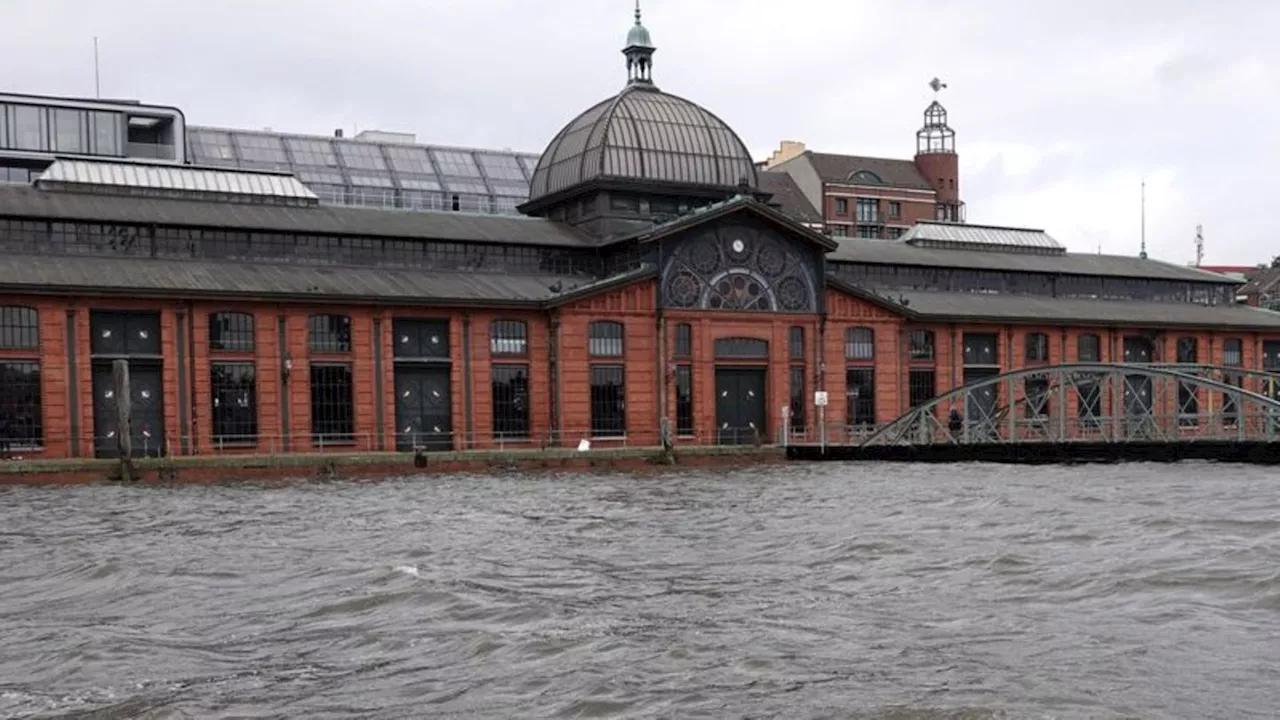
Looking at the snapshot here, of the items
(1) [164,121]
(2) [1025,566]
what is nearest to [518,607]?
(2) [1025,566]

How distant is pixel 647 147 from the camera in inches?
2589

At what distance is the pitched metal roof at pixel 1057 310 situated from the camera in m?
65.8

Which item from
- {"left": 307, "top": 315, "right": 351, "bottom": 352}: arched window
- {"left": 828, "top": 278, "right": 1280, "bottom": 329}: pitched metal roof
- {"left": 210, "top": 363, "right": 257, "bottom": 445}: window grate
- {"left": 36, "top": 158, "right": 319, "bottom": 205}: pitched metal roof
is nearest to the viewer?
{"left": 210, "top": 363, "right": 257, "bottom": 445}: window grate

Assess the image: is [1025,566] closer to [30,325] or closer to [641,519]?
[641,519]

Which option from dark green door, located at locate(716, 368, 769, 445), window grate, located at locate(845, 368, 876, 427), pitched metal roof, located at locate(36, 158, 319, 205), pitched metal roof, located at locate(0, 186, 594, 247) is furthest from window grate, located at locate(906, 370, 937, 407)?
pitched metal roof, located at locate(36, 158, 319, 205)

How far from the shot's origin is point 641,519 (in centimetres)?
2775

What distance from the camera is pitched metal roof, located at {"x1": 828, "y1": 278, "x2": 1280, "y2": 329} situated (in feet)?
216

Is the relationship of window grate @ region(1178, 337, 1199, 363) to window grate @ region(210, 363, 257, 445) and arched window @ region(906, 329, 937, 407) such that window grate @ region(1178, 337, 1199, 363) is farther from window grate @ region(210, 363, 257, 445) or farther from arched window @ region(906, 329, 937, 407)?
window grate @ region(210, 363, 257, 445)

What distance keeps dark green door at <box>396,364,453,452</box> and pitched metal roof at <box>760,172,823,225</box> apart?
48148 millimetres

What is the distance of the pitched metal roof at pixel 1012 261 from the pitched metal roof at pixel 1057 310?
63.6 inches

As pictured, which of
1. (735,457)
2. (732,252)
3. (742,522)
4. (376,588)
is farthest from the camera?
(732,252)

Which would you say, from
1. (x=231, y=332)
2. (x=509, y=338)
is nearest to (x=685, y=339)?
(x=509, y=338)

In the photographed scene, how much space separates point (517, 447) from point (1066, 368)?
21813mm

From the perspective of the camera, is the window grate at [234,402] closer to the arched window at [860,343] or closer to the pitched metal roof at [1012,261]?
the arched window at [860,343]
